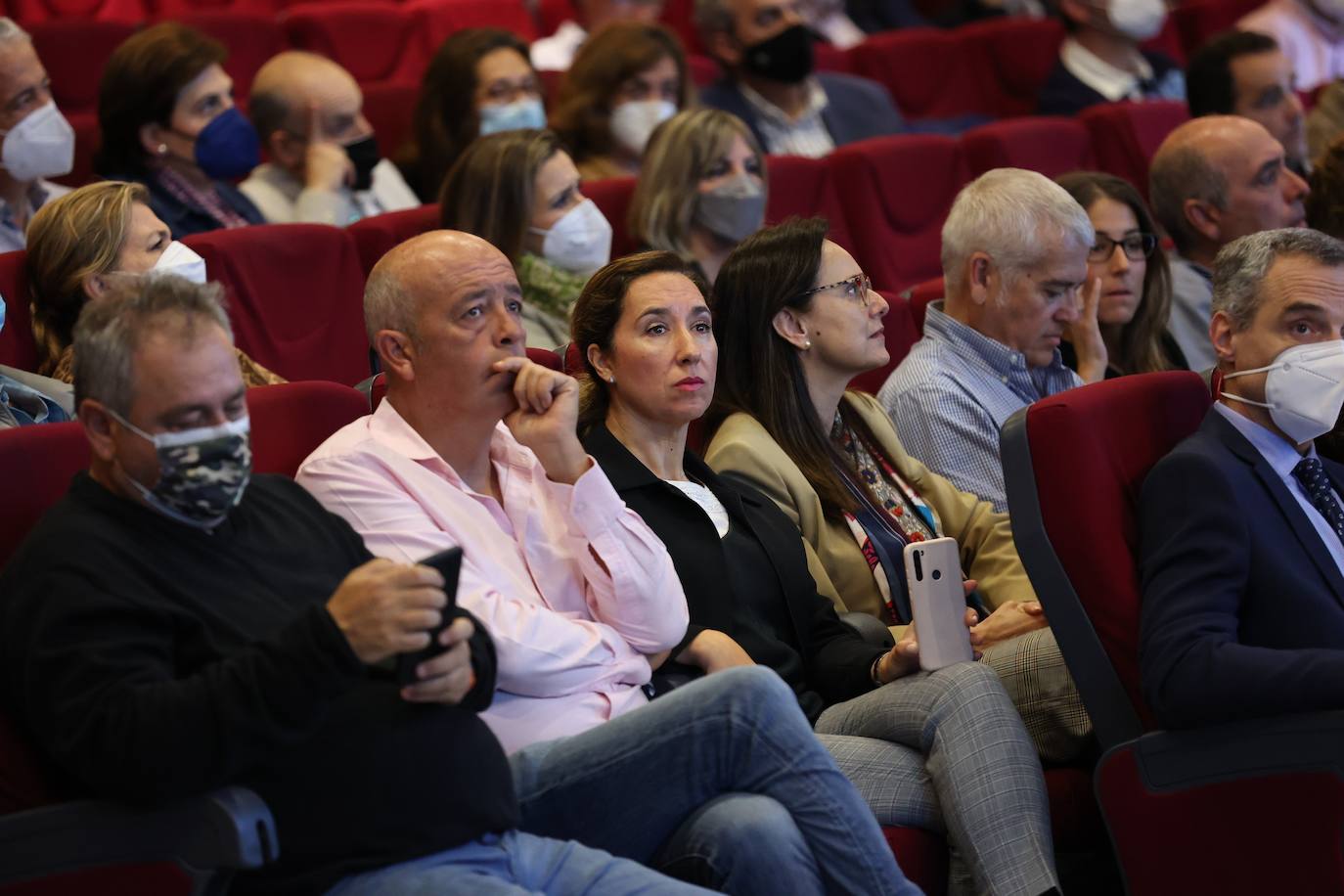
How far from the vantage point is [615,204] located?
3.60 meters

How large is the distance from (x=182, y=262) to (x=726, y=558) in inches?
38.2

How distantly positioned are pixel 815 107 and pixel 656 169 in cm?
136

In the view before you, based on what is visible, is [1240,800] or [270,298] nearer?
[1240,800]

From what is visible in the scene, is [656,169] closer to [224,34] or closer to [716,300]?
[716,300]

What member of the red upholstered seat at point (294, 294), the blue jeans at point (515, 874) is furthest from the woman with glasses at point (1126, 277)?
the blue jeans at point (515, 874)

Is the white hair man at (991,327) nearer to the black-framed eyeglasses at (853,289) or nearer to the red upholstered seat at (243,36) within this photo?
the black-framed eyeglasses at (853,289)

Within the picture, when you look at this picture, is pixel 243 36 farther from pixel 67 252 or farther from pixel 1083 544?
pixel 1083 544

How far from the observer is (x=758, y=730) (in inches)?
72.8

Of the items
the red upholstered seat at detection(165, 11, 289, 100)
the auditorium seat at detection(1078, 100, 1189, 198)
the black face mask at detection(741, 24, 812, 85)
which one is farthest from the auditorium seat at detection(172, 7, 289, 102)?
the auditorium seat at detection(1078, 100, 1189, 198)

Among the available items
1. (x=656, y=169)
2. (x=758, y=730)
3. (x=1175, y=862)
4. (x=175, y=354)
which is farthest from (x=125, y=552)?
(x=656, y=169)

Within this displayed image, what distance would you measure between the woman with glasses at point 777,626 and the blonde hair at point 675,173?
3.17 feet

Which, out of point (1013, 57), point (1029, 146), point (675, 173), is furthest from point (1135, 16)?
point (675, 173)

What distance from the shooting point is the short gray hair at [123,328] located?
165 centimetres

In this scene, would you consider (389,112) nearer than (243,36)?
Yes
